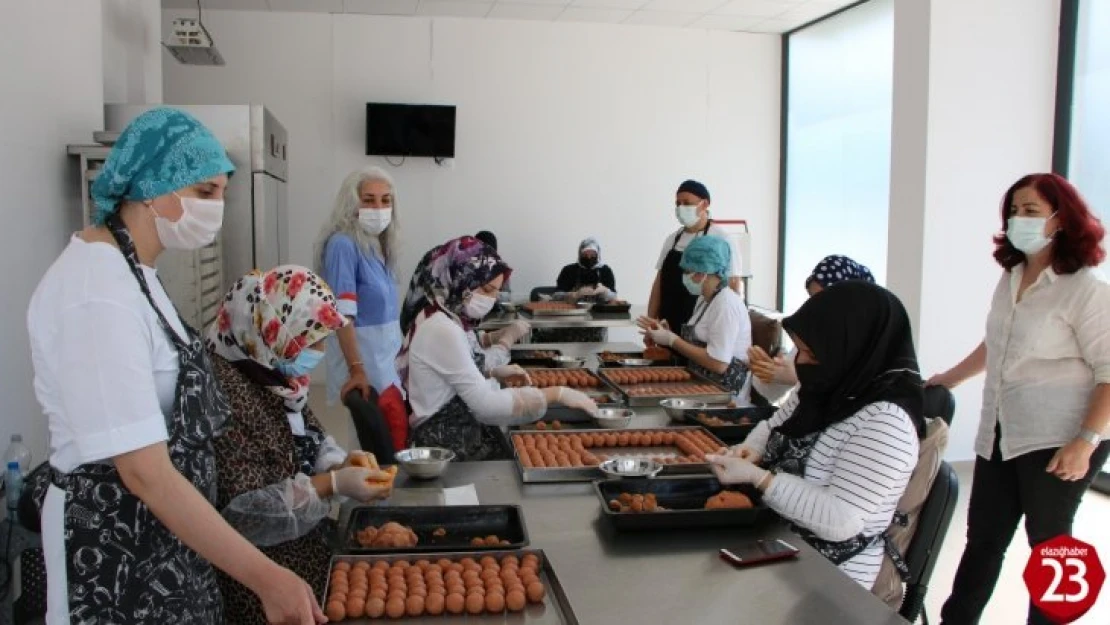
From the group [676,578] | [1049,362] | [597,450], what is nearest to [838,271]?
[1049,362]

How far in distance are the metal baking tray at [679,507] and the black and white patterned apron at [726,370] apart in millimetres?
1314

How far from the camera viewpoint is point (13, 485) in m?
2.33

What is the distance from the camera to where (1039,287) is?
2.45m

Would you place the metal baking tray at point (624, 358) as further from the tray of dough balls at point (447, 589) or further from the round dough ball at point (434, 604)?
the round dough ball at point (434, 604)

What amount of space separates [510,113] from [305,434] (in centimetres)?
553

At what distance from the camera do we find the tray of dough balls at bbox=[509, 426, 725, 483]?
203cm

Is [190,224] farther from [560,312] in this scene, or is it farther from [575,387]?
[560,312]

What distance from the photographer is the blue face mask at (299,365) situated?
1.62m

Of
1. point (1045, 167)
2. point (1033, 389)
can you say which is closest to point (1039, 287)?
point (1033, 389)

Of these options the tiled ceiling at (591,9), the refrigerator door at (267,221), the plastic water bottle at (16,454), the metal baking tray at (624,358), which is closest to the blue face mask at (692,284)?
the metal baking tray at (624,358)

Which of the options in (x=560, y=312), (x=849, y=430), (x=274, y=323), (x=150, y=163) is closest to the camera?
(x=150, y=163)

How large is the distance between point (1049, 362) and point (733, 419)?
89 cm

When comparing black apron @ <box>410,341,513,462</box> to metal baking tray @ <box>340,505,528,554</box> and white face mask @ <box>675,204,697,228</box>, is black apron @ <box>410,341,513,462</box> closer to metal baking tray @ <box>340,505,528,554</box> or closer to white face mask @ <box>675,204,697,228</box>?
metal baking tray @ <box>340,505,528,554</box>

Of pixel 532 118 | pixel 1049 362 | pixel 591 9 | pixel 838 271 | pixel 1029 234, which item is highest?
pixel 591 9
